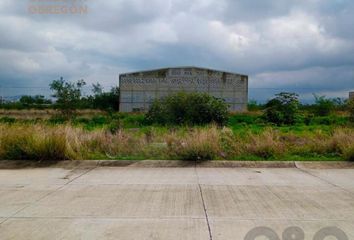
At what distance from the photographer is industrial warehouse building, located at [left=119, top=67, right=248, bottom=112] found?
138ft

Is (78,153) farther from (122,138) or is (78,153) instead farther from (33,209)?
(33,209)

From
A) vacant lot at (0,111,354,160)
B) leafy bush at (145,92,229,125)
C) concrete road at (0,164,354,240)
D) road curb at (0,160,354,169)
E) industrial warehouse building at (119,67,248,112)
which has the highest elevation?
industrial warehouse building at (119,67,248,112)

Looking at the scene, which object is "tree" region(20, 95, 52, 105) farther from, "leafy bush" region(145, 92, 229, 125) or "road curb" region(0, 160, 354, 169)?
"road curb" region(0, 160, 354, 169)

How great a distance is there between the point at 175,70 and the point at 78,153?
3144 centimetres

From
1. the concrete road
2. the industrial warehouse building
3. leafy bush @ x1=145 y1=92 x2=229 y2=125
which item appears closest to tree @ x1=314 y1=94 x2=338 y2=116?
the industrial warehouse building

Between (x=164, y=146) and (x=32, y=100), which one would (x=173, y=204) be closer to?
(x=164, y=146)

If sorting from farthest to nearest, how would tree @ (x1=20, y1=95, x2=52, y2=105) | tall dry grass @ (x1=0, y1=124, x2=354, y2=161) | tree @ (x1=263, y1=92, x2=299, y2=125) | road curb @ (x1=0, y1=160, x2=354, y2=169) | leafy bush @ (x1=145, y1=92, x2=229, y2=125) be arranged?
tree @ (x1=20, y1=95, x2=52, y2=105) → tree @ (x1=263, y1=92, x2=299, y2=125) → leafy bush @ (x1=145, y1=92, x2=229, y2=125) → tall dry grass @ (x1=0, y1=124, x2=354, y2=161) → road curb @ (x1=0, y1=160, x2=354, y2=169)

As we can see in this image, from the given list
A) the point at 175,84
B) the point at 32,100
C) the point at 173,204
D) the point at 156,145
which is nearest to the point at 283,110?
the point at 175,84

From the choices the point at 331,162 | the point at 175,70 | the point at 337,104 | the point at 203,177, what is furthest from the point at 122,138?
the point at 337,104

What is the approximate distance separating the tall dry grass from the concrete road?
1.34m

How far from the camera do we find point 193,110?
72.2ft

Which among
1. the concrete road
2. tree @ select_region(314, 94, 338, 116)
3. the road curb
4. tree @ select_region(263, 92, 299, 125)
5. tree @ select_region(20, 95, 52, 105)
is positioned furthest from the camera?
tree @ select_region(20, 95, 52, 105)

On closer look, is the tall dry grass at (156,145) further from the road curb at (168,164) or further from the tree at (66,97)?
the tree at (66,97)

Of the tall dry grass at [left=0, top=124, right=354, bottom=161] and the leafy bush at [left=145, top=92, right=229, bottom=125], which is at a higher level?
the leafy bush at [left=145, top=92, right=229, bottom=125]
